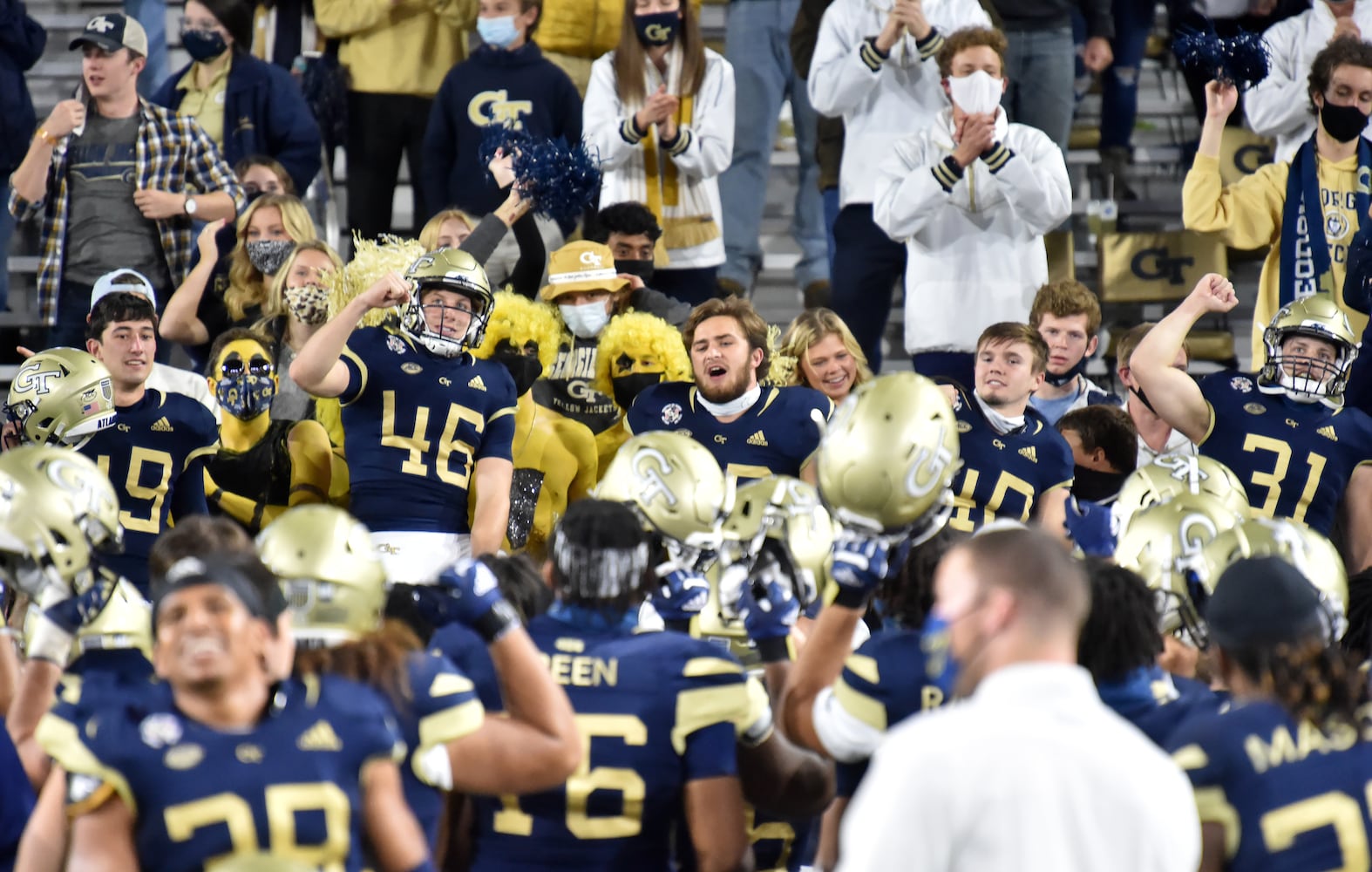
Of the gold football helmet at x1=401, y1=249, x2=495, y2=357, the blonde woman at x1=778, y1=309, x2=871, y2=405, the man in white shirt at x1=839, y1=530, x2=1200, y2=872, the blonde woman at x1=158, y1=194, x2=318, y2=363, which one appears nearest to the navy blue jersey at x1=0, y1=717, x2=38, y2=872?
the man in white shirt at x1=839, y1=530, x2=1200, y2=872

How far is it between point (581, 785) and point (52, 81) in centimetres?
786

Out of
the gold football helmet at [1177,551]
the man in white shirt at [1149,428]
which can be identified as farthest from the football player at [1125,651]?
the man in white shirt at [1149,428]

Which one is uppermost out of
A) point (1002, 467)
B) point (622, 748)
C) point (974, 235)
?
point (974, 235)

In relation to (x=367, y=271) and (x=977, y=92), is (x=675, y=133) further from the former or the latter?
(x=367, y=271)

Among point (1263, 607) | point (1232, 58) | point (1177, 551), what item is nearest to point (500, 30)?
point (1232, 58)

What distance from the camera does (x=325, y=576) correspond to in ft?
11.8

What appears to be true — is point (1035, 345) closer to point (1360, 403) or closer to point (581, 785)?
point (1360, 403)

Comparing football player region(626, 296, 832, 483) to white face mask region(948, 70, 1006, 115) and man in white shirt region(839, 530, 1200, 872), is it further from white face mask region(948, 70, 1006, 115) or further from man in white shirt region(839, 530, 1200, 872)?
man in white shirt region(839, 530, 1200, 872)

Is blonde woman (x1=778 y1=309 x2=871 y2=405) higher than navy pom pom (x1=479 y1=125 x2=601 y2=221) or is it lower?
lower

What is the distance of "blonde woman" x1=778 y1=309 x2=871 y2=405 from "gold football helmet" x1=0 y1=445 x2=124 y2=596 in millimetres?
3537

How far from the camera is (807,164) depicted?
9.58 metres

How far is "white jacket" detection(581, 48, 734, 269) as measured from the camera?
333 inches

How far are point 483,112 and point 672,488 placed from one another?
4.40m

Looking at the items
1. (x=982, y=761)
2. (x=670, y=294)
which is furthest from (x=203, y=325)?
(x=982, y=761)
